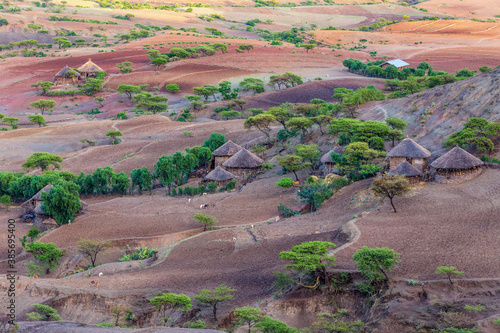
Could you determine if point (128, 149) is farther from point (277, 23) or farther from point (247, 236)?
point (277, 23)

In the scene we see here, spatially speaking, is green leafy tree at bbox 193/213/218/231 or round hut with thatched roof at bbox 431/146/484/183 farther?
round hut with thatched roof at bbox 431/146/484/183

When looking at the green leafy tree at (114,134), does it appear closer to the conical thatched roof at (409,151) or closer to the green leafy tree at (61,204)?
the green leafy tree at (61,204)

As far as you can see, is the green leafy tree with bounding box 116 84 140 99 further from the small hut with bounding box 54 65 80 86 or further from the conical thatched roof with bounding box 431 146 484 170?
the conical thatched roof with bounding box 431 146 484 170

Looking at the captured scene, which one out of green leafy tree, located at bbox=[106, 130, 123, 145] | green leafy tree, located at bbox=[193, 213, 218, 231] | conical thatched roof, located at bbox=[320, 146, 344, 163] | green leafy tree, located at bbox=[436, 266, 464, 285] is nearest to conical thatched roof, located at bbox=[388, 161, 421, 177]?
conical thatched roof, located at bbox=[320, 146, 344, 163]

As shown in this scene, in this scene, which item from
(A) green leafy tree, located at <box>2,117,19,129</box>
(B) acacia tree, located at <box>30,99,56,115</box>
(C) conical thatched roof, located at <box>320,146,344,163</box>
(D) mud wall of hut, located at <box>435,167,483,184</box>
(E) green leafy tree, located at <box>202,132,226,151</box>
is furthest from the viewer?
(B) acacia tree, located at <box>30,99,56,115</box>

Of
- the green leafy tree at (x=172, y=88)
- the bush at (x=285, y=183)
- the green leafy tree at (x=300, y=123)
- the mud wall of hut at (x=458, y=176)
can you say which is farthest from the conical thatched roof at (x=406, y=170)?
the green leafy tree at (x=172, y=88)

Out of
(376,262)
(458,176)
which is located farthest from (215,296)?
(458,176)

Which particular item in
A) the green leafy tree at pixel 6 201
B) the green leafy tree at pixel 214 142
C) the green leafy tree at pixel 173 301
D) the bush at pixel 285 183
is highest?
the green leafy tree at pixel 173 301

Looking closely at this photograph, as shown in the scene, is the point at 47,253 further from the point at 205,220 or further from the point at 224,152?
the point at 224,152
